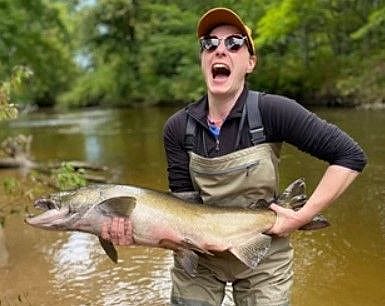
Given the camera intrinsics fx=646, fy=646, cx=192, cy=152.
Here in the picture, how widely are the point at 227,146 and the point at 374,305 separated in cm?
268

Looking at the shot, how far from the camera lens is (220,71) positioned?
2.95 meters

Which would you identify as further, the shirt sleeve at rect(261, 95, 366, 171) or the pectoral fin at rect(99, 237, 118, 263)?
the pectoral fin at rect(99, 237, 118, 263)

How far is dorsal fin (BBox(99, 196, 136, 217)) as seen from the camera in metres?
2.83

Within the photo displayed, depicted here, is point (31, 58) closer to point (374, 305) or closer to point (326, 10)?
point (326, 10)

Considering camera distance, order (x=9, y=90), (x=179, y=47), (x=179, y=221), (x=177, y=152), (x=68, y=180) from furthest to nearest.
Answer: (x=179, y=47) < (x=68, y=180) < (x=9, y=90) < (x=177, y=152) < (x=179, y=221)

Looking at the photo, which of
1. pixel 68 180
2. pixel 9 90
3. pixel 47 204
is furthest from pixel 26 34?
pixel 47 204

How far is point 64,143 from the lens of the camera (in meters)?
19.8

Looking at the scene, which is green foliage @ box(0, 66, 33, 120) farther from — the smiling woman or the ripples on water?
the smiling woman

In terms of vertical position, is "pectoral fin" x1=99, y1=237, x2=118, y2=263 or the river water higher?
"pectoral fin" x1=99, y1=237, x2=118, y2=263

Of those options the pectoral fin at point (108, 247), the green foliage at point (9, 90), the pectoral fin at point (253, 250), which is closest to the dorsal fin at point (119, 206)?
the pectoral fin at point (108, 247)

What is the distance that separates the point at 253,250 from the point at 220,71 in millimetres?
823

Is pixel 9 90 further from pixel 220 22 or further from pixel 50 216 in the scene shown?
pixel 220 22

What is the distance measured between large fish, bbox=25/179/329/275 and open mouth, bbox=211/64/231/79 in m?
0.59

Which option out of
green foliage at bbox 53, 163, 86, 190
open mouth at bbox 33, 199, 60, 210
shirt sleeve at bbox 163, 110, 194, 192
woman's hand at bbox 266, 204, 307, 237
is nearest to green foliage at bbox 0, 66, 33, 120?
green foliage at bbox 53, 163, 86, 190
